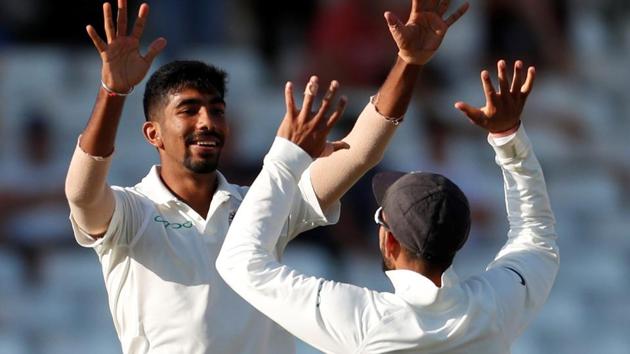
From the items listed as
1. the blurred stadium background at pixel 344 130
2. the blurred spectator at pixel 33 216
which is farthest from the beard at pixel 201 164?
the blurred spectator at pixel 33 216

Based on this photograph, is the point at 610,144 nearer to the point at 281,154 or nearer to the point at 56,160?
the point at 56,160

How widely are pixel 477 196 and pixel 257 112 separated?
135 cm

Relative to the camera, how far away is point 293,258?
7043 millimetres

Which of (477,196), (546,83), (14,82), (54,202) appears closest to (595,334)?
(477,196)

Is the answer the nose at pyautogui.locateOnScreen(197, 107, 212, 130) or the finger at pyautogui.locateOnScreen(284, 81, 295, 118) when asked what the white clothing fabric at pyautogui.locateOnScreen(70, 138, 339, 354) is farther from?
the finger at pyautogui.locateOnScreen(284, 81, 295, 118)

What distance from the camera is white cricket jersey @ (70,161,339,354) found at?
3.51m

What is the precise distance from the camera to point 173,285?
3.54m

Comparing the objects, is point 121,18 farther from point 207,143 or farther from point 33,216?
point 33,216

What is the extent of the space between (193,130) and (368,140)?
48cm

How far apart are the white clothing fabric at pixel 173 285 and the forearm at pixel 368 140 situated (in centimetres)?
16

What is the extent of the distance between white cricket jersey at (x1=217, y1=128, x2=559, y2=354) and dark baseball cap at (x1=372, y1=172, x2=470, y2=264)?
0.06 m

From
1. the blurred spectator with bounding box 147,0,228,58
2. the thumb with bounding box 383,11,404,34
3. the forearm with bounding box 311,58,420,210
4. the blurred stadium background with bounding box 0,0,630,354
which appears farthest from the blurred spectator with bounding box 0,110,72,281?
the thumb with bounding box 383,11,404,34

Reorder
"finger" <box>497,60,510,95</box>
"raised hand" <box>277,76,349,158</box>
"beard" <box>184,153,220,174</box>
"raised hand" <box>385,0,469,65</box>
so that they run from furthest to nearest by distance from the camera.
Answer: "beard" <box>184,153,220,174</box> → "raised hand" <box>385,0,469,65</box> → "finger" <box>497,60,510,95</box> → "raised hand" <box>277,76,349,158</box>

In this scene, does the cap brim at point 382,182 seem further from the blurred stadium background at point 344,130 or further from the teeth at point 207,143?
the blurred stadium background at point 344,130
